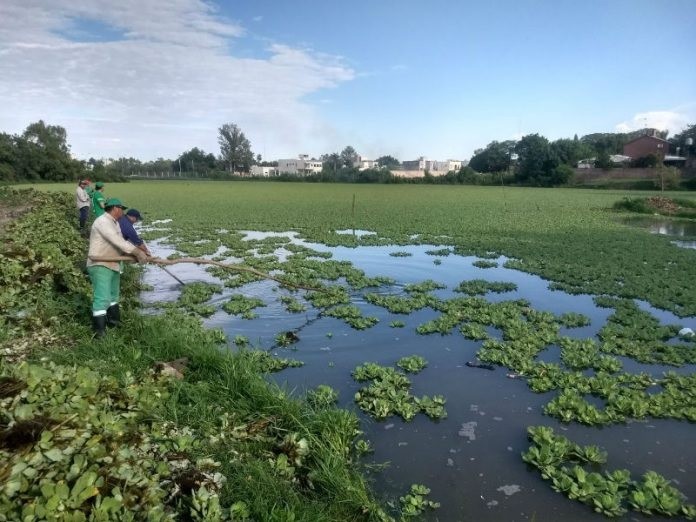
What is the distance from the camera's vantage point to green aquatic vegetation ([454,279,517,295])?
1078cm

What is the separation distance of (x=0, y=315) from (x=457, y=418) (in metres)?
6.87

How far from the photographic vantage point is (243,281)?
447 inches

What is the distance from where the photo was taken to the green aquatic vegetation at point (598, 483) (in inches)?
155

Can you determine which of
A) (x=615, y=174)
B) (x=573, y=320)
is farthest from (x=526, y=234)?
(x=615, y=174)

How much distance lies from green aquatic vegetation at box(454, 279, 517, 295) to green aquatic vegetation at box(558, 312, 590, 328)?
213cm

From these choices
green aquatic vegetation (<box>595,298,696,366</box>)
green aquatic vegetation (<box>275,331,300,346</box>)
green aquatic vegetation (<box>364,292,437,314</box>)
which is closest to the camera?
green aquatic vegetation (<box>595,298,696,366</box>)

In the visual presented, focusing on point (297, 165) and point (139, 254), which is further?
point (297, 165)

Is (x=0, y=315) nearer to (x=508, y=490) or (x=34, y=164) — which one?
(x=508, y=490)

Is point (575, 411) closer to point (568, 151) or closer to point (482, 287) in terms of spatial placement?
point (482, 287)

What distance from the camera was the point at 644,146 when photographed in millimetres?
76000

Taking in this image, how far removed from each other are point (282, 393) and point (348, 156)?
131m

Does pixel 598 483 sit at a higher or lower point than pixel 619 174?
lower

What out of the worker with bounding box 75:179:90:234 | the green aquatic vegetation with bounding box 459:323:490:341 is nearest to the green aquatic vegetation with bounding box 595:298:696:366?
the green aquatic vegetation with bounding box 459:323:490:341

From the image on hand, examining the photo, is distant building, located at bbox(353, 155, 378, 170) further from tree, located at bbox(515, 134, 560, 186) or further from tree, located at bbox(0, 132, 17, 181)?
tree, located at bbox(0, 132, 17, 181)
